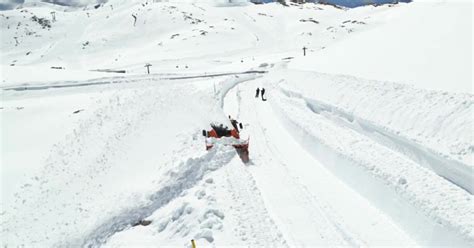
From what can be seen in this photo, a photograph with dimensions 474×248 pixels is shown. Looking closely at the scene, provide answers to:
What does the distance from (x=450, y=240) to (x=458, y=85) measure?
8.68 meters

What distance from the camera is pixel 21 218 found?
46.4 ft

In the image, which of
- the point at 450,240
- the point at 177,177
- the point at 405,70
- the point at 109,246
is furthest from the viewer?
the point at 405,70

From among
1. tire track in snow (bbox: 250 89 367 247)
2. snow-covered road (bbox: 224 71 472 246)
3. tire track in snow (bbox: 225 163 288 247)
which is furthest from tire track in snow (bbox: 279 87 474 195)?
tire track in snow (bbox: 225 163 288 247)

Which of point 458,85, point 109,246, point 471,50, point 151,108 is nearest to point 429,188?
point 458,85

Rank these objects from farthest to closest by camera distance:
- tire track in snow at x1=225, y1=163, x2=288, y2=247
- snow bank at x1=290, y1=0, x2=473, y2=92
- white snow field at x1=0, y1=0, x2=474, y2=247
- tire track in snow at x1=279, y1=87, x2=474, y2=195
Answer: snow bank at x1=290, y1=0, x2=473, y2=92, tire track in snow at x1=279, y1=87, x2=474, y2=195, white snow field at x1=0, y1=0, x2=474, y2=247, tire track in snow at x1=225, y1=163, x2=288, y2=247

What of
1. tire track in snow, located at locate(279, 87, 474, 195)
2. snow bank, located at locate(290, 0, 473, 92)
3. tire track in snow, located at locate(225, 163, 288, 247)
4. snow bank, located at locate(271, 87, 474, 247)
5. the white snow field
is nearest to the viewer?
snow bank, located at locate(271, 87, 474, 247)

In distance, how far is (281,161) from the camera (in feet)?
53.4

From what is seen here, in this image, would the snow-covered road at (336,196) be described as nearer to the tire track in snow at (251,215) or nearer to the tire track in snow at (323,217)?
the tire track in snow at (323,217)

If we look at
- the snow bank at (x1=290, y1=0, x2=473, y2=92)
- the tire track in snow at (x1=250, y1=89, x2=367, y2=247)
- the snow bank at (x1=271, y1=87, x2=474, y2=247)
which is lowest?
the tire track in snow at (x1=250, y1=89, x2=367, y2=247)

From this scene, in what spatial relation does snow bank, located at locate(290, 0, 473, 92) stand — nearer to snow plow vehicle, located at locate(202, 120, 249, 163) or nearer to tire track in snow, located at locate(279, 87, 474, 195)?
tire track in snow, located at locate(279, 87, 474, 195)

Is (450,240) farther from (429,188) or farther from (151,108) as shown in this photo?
(151,108)

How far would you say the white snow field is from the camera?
10672 millimetres

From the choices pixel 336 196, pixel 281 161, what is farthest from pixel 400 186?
pixel 281 161

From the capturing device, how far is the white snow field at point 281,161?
1067 centimetres
